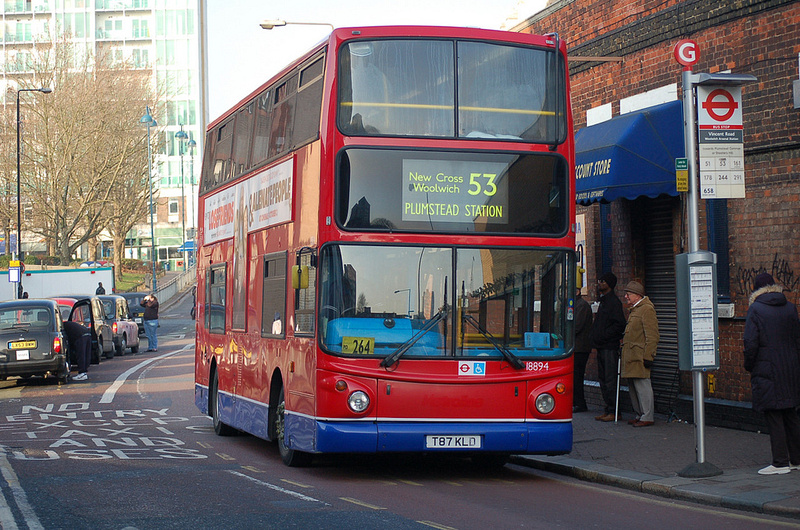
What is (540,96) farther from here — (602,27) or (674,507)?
(602,27)

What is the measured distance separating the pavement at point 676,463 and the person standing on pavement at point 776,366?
339 millimetres

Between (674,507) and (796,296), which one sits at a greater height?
(796,296)

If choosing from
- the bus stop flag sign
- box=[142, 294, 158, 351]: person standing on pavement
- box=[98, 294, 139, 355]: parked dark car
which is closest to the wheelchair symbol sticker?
the bus stop flag sign

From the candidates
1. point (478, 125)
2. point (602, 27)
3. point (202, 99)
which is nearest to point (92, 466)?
point (478, 125)

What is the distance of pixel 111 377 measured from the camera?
87.4 ft

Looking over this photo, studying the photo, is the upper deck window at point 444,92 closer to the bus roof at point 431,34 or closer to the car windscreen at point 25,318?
the bus roof at point 431,34

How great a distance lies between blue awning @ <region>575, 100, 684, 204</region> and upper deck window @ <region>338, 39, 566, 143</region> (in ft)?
13.2

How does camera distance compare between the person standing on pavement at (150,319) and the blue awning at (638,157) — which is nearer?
the blue awning at (638,157)

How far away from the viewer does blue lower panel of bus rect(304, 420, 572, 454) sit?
10180mm

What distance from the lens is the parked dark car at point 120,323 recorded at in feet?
115

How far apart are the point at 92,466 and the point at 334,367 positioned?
306cm

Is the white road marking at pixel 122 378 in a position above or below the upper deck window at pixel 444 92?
below

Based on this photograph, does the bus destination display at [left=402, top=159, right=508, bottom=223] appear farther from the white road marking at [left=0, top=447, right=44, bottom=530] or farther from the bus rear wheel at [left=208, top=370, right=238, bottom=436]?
the bus rear wheel at [left=208, top=370, right=238, bottom=436]

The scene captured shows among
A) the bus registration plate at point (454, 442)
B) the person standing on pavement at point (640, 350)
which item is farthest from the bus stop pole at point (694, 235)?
the person standing on pavement at point (640, 350)
